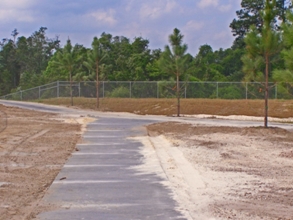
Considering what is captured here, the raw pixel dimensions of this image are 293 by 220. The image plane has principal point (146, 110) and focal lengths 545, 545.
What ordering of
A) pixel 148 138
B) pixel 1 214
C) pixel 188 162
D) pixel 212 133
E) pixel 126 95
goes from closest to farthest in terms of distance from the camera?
pixel 1 214
pixel 188 162
pixel 148 138
pixel 212 133
pixel 126 95

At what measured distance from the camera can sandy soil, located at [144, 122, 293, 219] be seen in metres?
8.76

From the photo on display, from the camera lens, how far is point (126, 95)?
179 feet

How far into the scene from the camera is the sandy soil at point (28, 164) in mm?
9086

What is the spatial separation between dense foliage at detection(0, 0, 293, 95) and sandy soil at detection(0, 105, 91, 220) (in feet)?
27.9

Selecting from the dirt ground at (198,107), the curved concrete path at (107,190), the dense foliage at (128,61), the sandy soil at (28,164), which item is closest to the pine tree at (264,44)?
the dense foliage at (128,61)

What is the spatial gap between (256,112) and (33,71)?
51.9m

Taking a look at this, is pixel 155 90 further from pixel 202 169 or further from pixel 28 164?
pixel 202 169

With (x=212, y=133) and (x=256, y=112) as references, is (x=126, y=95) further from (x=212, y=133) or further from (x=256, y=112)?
(x=212, y=133)

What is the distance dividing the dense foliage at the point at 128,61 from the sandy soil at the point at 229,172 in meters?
3.36

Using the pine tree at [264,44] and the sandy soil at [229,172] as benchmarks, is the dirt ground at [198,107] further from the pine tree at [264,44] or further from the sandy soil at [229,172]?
the sandy soil at [229,172]

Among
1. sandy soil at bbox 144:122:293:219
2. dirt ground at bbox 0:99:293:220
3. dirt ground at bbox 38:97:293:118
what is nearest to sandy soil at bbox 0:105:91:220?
dirt ground at bbox 0:99:293:220

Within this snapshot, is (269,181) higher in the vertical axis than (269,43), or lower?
lower

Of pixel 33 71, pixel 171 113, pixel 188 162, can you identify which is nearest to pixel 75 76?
pixel 171 113

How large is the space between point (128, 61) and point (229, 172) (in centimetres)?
5300
